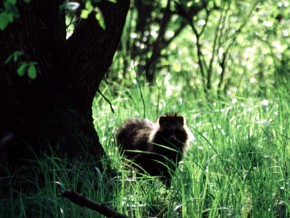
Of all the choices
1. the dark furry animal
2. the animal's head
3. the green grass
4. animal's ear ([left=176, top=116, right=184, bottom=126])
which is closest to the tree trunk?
the green grass

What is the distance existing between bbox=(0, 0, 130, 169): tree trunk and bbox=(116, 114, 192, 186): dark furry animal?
1.12m

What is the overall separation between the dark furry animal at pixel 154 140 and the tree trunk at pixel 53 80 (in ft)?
3.67

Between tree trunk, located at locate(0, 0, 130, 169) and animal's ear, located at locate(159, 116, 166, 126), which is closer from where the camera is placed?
tree trunk, located at locate(0, 0, 130, 169)

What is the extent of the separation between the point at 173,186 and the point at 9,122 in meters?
1.40

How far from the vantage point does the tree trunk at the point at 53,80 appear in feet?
16.4

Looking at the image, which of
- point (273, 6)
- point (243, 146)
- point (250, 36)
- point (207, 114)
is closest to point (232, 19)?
point (250, 36)

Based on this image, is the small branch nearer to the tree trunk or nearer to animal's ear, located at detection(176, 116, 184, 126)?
the tree trunk

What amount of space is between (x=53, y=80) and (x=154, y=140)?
1748mm

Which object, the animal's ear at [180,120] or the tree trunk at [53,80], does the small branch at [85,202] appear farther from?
the animal's ear at [180,120]

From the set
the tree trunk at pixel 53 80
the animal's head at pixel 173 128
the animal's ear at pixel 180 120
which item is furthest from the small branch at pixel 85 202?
the animal's ear at pixel 180 120

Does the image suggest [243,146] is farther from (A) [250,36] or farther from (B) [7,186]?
(A) [250,36]

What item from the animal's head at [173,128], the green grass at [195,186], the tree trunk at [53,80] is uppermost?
the tree trunk at [53,80]

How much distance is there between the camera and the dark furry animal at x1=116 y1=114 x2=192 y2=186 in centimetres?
644

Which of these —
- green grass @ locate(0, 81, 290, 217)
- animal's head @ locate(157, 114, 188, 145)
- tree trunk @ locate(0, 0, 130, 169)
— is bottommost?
green grass @ locate(0, 81, 290, 217)
